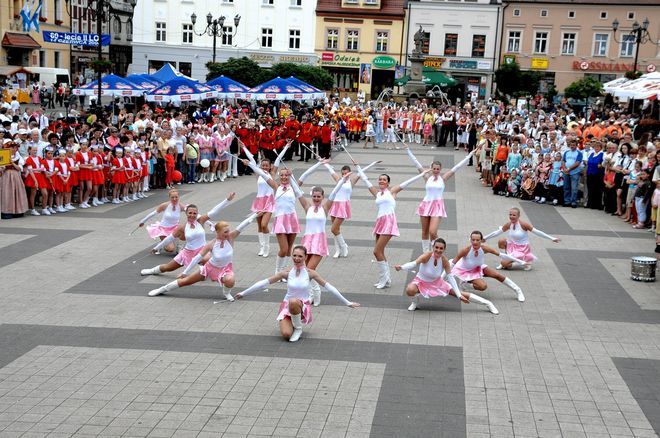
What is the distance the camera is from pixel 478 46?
2549 inches

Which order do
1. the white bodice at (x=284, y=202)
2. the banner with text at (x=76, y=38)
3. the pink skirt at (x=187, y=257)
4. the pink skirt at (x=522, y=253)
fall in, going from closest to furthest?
the pink skirt at (x=187, y=257) → the white bodice at (x=284, y=202) → the pink skirt at (x=522, y=253) → the banner with text at (x=76, y=38)

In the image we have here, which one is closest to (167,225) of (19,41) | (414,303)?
(414,303)

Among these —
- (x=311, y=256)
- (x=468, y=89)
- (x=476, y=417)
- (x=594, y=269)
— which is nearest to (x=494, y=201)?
(x=594, y=269)

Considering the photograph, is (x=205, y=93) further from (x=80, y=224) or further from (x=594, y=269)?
(x=594, y=269)

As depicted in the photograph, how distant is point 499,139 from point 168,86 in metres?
13.9

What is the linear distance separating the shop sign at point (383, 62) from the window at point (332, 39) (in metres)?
3.57

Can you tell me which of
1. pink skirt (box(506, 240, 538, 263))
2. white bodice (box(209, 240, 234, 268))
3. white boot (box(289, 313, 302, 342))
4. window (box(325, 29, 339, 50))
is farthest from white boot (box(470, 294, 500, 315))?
window (box(325, 29, 339, 50))

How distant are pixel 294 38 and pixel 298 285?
56715 millimetres

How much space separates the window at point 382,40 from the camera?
64.9m

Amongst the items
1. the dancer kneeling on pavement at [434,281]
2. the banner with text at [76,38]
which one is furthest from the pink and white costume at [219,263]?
the banner with text at [76,38]

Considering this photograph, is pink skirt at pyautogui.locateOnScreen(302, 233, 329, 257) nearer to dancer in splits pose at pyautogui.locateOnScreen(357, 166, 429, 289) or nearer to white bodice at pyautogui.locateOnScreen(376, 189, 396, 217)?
dancer in splits pose at pyautogui.locateOnScreen(357, 166, 429, 289)

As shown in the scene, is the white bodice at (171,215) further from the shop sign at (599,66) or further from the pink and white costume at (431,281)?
the shop sign at (599,66)

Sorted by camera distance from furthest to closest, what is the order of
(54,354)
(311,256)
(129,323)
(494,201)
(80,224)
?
(494,201), (80,224), (311,256), (129,323), (54,354)

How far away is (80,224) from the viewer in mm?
17281
